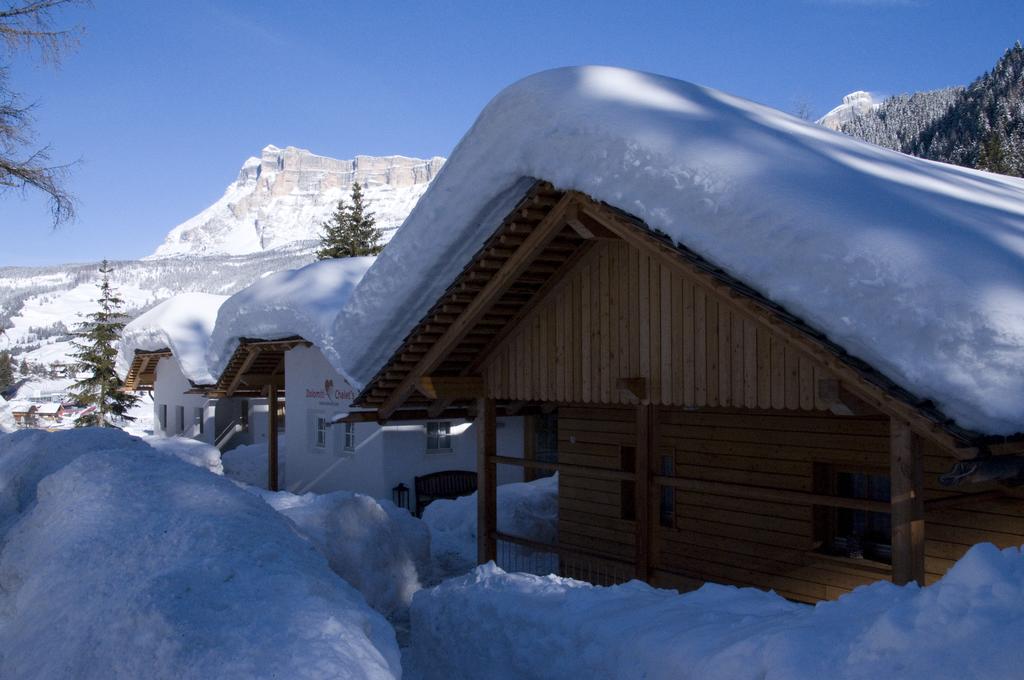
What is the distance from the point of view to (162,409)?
34.6m

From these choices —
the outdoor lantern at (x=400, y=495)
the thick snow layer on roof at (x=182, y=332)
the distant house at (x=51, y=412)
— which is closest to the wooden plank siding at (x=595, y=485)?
the outdoor lantern at (x=400, y=495)

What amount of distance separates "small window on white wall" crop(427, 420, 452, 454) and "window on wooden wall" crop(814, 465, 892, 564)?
451 inches

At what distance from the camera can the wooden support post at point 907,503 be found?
234 inches

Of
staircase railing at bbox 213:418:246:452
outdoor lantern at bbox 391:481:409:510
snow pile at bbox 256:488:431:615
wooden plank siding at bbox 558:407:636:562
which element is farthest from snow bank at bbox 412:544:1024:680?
staircase railing at bbox 213:418:246:452

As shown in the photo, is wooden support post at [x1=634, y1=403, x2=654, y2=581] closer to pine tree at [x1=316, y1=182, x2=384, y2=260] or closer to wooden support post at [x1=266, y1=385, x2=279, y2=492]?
wooden support post at [x1=266, y1=385, x2=279, y2=492]

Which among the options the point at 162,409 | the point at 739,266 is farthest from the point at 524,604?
the point at 162,409

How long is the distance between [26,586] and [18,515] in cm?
216

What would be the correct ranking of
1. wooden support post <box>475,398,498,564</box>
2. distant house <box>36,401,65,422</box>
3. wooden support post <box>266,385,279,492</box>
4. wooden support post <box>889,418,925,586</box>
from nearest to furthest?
wooden support post <box>889,418,925,586</box>, wooden support post <box>475,398,498,564</box>, wooden support post <box>266,385,279,492</box>, distant house <box>36,401,65,422</box>

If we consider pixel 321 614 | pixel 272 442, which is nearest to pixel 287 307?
pixel 272 442

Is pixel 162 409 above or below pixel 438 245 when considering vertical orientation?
below

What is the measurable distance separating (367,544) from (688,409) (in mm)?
4903

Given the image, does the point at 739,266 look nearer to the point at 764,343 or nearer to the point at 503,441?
the point at 764,343

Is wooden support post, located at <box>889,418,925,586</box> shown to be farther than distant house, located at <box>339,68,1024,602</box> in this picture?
Yes

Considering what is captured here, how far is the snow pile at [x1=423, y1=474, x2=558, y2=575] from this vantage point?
15117 mm
